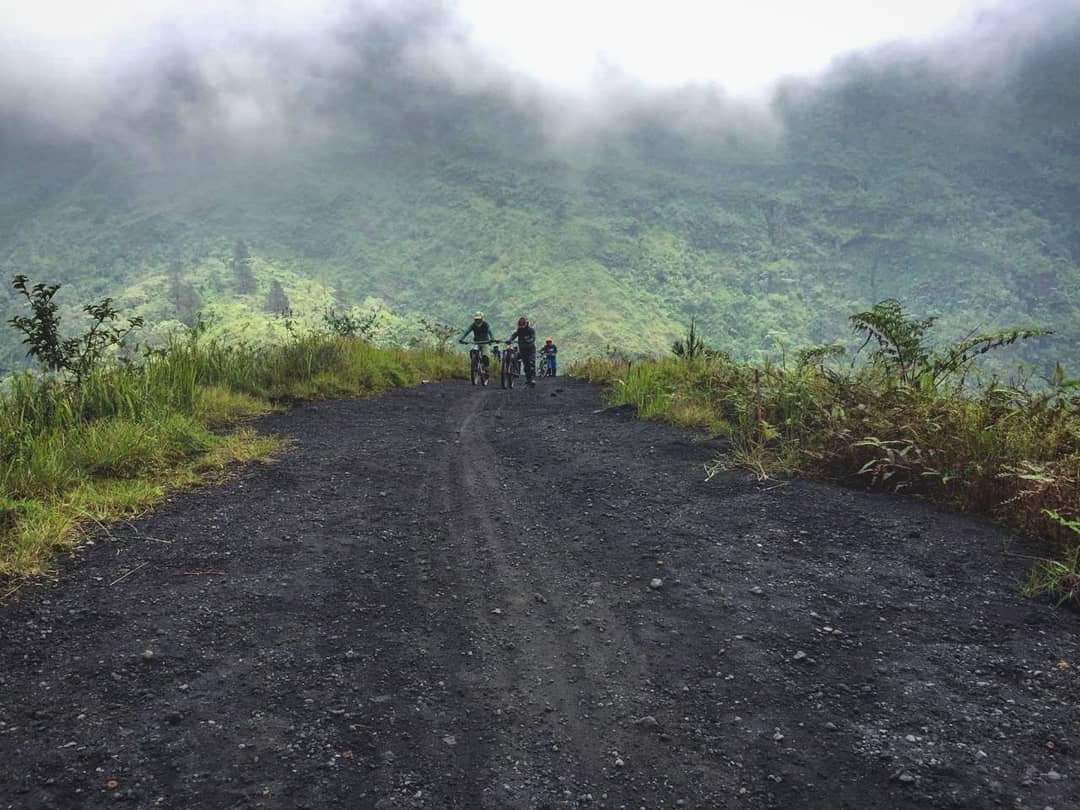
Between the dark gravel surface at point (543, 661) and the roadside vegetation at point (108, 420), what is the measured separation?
1.76 ft

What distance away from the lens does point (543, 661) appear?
3746 millimetres

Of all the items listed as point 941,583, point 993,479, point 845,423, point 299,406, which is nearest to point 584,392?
point 299,406

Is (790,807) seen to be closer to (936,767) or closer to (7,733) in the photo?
(936,767)

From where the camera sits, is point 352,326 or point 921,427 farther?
point 352,326

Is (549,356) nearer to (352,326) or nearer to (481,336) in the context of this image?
(481,336)

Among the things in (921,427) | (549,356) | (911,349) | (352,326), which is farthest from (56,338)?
(549,356)

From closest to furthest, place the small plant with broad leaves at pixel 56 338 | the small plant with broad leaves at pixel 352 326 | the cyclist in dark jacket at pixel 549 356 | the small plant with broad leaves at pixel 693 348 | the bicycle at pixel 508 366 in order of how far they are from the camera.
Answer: the small plant with broad leaves at pixel 56 338
the small plant with broad leaves at pixel 693 348
the bicycle at pixel 508 366
the small plant with broad leaves at pixel 352 326
the cyclist in dark jacket at pixel 549 356

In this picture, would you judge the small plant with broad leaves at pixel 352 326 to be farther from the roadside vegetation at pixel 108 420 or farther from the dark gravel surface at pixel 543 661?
the dark gravel surface at pixel 543 661

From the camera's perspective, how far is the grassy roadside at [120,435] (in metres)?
5.20

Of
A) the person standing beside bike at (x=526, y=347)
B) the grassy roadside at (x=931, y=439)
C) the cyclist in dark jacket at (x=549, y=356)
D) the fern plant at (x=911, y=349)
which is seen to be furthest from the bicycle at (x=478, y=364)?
the fern plant at (x=911, y=349)

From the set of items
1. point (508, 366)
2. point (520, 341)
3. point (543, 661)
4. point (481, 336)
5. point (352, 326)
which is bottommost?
point (543, 661)

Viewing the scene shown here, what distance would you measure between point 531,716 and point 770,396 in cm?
590

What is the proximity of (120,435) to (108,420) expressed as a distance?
0.97m

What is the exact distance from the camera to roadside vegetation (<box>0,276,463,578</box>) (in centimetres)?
541
